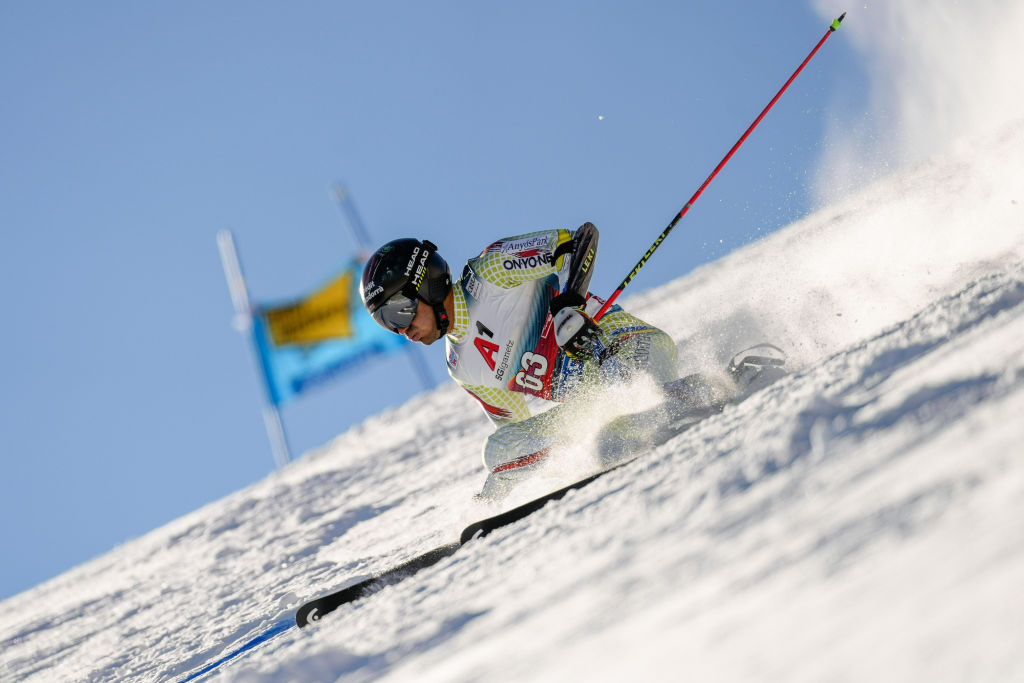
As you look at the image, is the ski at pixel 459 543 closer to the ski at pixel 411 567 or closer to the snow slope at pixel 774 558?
the ski at pixel 411 567

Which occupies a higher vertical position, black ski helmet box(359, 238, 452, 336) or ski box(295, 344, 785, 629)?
black ski helmet box(359, 238, 452, 336)

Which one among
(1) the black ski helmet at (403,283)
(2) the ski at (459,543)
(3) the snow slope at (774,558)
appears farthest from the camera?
(1) the black ski helmet at (403,283)

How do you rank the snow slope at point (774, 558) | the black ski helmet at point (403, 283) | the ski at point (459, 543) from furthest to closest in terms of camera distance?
the black ski helmet at point (403, 283), the ski at point (459, 543), the snow slope at point (774, 558)

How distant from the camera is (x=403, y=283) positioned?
170 inches

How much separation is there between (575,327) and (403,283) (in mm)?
964

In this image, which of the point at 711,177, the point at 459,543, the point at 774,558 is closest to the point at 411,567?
the point at 459,543

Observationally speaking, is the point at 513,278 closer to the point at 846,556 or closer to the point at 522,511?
the point at 522,511

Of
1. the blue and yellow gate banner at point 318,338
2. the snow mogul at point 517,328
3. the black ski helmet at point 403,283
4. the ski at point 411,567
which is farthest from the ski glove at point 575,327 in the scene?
the blue and yellow gate banner at point 318,338

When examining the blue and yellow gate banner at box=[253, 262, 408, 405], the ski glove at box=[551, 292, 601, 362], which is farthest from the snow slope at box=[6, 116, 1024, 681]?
the blue and yellow gate banner at box=[253, 262, 408, 405]

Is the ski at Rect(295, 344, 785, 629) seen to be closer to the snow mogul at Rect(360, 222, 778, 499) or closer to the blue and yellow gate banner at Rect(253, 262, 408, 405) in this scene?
the snow mogul at Rect(360, 222, 778, 499)

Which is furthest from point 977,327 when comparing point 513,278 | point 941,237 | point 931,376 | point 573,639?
point 941,237

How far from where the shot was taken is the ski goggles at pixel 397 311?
433 centimetres

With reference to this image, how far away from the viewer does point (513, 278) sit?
454 centimetres

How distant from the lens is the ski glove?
443 centimetres
